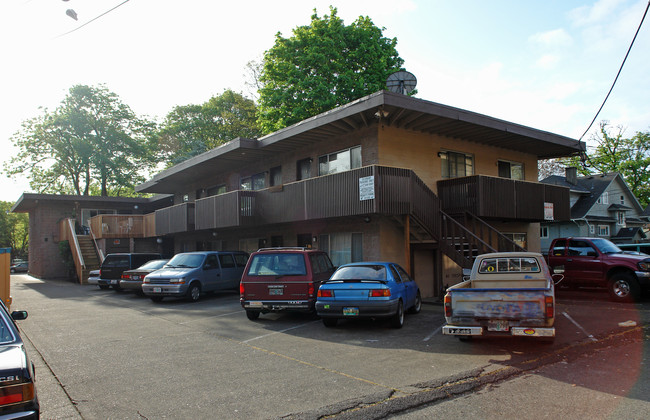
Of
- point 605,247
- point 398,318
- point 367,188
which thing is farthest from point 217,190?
point 605,247

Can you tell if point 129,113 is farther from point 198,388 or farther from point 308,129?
point 198,388

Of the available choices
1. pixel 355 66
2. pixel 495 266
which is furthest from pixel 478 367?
pixel 355 66

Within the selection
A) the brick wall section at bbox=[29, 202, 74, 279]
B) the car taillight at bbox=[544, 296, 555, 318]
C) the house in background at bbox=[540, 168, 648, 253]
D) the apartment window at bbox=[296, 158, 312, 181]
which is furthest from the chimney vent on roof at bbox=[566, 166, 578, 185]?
the brick wall section at bbox=[29, 202, 74, 279]

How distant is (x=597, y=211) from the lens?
1566 inches

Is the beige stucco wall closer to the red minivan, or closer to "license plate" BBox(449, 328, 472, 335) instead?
the red minivan

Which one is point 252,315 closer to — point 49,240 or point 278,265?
point 278,265

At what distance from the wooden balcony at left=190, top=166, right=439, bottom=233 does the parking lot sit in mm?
3392

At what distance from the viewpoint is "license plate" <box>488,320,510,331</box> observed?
7737 millimetres

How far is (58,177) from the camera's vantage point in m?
46.4

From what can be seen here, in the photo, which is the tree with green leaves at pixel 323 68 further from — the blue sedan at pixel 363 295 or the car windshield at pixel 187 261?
the blue sedan at pixel 363 295

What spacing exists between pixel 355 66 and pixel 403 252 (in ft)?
60.6

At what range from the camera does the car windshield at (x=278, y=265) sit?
11.6m

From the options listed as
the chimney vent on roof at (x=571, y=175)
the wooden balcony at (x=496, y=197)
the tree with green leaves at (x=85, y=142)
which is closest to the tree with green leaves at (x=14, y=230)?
the tree with green leaves at (x=85, y=142)

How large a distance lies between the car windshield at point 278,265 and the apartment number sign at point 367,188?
322 centimetres
